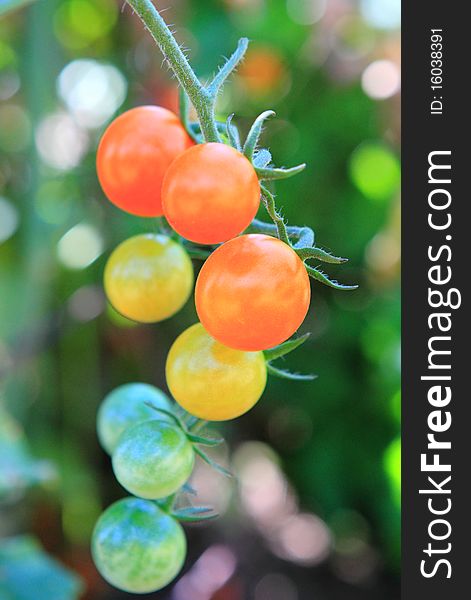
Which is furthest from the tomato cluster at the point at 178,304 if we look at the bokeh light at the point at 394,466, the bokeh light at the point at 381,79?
the bokeh light at the point at 381,79

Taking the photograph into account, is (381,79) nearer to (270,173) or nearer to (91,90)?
(91,90)

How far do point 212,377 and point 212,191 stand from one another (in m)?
0.12

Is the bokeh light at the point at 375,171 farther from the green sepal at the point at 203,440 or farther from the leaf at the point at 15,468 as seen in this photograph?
the green sepal at the point at 203,440

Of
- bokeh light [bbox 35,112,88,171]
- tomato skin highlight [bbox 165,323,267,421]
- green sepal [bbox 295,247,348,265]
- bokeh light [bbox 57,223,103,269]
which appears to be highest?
bokeh light [bbox 35,112,88,171]

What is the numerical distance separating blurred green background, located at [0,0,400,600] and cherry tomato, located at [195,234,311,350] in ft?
2.88

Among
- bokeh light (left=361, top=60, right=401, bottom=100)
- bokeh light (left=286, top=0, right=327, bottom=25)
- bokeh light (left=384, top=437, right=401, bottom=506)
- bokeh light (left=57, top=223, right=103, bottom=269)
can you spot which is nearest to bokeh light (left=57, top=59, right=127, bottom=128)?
bokeh light (left=57, top=223, right=103, bottom=269)

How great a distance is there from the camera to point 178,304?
0.59 meters

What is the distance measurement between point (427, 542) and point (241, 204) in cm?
52

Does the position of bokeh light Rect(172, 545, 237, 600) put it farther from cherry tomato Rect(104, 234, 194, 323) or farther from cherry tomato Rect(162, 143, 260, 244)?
cherry tomato Rect(162, 143, 260, 244)

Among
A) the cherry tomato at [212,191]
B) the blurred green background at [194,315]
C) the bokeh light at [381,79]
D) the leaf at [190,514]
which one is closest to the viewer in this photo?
the cherry tomato at [212,191]

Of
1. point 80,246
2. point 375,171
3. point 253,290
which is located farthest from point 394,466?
point 253,290

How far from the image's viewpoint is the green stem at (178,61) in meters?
0.44

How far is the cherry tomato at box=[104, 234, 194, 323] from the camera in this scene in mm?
568

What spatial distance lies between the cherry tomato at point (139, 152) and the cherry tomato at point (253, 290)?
0.40 feet
